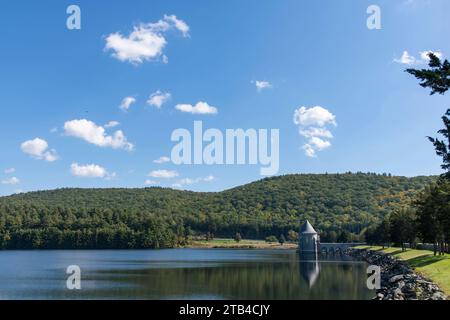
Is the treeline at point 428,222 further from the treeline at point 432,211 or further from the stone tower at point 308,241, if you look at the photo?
the stone tower at point 308,241

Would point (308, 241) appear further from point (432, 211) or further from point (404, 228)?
point (432, 211)

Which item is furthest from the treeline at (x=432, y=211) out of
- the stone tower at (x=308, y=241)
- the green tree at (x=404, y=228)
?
the stone tower at (x=308, y=241)

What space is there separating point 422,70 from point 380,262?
62.6 meters

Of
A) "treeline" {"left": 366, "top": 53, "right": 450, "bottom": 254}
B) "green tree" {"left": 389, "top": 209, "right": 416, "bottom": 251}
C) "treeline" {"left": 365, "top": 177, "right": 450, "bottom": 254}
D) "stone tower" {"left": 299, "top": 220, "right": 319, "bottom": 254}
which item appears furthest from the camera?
"stone tower" {"left": 299, "top": 220, "right": 319, "bottom": 254}

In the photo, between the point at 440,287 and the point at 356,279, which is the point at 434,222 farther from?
the point at 440,287

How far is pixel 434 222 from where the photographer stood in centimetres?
6975

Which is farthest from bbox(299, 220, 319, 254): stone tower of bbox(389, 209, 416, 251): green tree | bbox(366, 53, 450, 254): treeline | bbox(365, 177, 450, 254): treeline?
bbox(389, 209, 416, 251): green tree

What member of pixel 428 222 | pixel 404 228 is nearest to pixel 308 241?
pixel 404 228

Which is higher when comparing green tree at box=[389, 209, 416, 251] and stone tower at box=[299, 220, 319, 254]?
green tree at box=[389, 209, 416, 251]

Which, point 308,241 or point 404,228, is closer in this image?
point 404,228

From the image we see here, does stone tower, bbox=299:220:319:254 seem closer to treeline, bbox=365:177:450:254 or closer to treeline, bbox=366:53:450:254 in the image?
treeline, bbox=366:53:450:254

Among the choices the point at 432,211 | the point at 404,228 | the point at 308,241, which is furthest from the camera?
the point at 308,241
